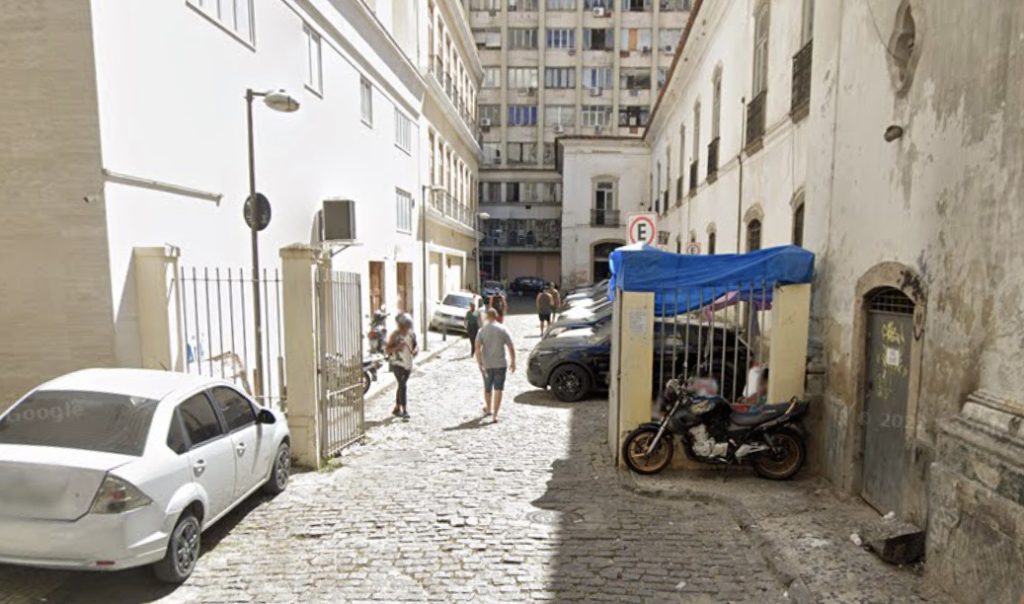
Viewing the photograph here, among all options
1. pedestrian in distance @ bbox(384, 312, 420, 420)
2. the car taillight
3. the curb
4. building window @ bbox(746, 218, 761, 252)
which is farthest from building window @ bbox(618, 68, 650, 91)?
the car taillight

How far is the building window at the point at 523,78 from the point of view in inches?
1791

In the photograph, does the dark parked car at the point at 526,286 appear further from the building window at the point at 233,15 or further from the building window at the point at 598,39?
the building window at the point at 233,15

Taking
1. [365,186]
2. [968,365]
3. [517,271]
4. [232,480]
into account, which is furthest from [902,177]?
[517,271]

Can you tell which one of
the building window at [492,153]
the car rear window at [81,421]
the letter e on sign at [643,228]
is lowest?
the car rear window at [81,421]

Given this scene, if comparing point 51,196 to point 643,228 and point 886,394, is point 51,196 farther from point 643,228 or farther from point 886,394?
point 886,394

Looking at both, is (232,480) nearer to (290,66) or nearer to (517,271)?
(290,66)

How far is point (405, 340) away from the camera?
353 inches

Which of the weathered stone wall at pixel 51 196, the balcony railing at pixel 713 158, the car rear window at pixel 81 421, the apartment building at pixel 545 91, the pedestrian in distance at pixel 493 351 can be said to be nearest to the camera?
the car rear window at pixel 81 421

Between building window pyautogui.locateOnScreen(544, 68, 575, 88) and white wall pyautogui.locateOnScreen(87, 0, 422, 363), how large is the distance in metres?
33.3

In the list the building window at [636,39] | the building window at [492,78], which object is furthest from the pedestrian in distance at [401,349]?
the building window at [636,39]

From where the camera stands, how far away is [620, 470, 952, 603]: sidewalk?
13.5 ft

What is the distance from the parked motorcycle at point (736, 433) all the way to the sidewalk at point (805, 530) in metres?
0.25

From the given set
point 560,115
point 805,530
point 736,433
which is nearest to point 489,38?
point 560,115

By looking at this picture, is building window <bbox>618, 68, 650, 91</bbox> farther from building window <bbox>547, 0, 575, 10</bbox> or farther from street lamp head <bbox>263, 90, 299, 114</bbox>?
street lamp head <bbox>263, 90, 299, 114</bbox>
